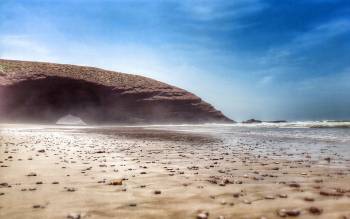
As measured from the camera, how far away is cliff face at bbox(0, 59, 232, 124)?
6756 cm

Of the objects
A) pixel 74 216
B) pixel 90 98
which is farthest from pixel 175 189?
pixel 90 98

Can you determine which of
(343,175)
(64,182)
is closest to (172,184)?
(64,182)

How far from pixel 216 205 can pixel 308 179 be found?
10.3 feet

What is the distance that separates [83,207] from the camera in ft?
17.0

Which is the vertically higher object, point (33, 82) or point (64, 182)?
point (33, 82)

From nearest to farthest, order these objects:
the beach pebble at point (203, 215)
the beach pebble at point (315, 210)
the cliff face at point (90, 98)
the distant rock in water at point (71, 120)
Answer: the beach pebble at point (203, 215) < the beach pebble at point (315, 210) < the cliff face at point (90, 98) < the distant rock in water at point (71, 120)

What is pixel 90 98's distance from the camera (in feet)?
243

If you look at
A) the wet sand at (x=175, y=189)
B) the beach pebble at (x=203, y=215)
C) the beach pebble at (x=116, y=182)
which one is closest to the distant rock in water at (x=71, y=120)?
the wet sand at (x=175, y=189)

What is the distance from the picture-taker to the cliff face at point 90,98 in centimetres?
6756

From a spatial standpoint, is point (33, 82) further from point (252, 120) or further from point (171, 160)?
point (171, 160)

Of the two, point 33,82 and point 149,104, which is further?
point 149,104

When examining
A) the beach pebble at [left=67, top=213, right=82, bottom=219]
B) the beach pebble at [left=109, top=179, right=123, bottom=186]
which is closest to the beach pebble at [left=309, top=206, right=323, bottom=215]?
the beach pebble at [left=67, top=213, right=82, bottom=219]

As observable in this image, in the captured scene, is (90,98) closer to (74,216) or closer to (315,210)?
(74,216)

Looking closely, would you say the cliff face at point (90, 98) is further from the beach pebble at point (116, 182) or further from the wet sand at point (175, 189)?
the beach pebble at point (116, 182)
